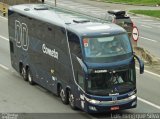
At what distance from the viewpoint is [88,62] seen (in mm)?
19547

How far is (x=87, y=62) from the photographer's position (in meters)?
19.6

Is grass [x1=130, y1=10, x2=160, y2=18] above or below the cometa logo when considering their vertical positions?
below

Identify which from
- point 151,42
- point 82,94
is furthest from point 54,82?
point 151,42

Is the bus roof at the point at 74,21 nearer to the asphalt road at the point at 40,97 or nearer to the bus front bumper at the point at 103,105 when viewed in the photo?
the bus front bumper at the point at 103,105

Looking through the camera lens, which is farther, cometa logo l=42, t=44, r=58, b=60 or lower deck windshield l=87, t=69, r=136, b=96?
cometa logo l=42, t=44, r=58, b=60

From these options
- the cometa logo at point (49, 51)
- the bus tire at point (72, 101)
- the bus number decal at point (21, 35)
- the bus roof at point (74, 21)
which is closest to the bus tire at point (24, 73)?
the bus number decal at point (21, 35)

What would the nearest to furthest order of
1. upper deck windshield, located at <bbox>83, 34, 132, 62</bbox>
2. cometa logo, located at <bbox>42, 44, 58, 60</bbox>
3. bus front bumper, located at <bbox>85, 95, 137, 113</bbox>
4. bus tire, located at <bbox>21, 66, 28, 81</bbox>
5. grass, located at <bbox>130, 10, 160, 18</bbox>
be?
bus front bumper, located at <bbox>85, 95, 137, 113</bbox> → upper deck windshield, located at <bbox>83, 34, 132, 62</bbox> → cometa logo, located at <bbox>42, 44, 58, 60</bbox> → bus tire, located at <bbox>21, 66, 28, 81</bbox> → grass, located at <bbox>130, 10, 160, 18</bbox>

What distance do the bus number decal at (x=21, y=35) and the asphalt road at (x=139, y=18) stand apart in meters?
9.62

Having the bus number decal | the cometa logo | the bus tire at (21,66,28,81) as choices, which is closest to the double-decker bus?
the cometa logo

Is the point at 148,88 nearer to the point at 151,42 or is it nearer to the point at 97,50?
the point at 97,50

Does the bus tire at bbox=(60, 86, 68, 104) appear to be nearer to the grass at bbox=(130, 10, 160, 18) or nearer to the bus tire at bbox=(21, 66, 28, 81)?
the bus tire at bbox=(21, 66, 28, 81)

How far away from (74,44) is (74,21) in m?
1.38

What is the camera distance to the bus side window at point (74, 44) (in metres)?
20.0

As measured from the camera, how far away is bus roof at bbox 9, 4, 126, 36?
66.2 feet
